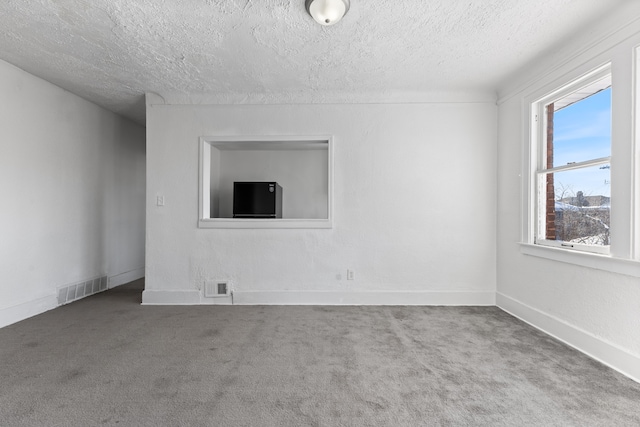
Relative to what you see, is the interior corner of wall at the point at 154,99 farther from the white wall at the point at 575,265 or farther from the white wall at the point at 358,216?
the white wall at the point at 575,265

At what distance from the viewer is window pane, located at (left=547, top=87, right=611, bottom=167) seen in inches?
95.5

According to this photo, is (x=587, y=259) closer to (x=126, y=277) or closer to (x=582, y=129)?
(x=582, y=129)

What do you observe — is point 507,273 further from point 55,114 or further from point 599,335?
point 55,114

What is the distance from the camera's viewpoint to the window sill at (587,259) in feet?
6.94

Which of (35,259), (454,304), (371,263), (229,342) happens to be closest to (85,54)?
(35,259)

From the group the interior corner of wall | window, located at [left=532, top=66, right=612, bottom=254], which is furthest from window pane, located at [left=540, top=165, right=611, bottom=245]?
the interior corner of wall

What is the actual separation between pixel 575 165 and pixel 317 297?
9.01 feet

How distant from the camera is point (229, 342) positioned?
2625 mm

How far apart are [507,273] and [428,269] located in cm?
81

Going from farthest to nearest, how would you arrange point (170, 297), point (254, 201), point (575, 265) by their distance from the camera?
point (254, 201) < point (170, 297) < point (575, 265)

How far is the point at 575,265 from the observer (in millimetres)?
2582

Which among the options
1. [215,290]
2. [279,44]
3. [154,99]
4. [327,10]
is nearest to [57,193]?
[154,99]

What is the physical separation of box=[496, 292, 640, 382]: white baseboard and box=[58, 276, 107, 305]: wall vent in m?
4.92

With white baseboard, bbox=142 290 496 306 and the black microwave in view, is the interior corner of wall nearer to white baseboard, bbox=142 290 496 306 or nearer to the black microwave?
the black microwave
